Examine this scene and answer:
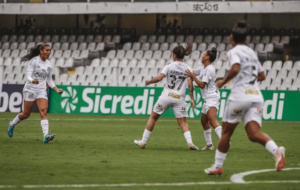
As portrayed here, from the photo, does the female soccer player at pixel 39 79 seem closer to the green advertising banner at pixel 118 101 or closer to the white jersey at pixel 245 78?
the white jersey at pixel 245 78

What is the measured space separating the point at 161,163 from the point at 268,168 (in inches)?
68.9

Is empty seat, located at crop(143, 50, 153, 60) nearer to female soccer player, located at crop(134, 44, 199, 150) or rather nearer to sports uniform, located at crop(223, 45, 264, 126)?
female soccer player, located at crop(134, 44, 199, 150)

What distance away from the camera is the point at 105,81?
25797 mm

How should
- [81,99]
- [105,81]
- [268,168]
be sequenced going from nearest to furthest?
[268,168] → [81,99] → [105,81]

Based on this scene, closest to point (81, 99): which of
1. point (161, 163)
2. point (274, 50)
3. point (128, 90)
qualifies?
point (128, 90)

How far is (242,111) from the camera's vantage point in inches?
300

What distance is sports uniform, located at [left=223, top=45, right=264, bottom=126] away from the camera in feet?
24.8

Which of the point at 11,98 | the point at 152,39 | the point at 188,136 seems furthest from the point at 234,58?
the point at 152,39

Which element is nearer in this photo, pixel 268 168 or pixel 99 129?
pixel 268 168

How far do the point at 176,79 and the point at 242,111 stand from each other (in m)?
3.85

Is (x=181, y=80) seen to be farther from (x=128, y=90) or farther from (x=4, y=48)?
(x=4, y=48)

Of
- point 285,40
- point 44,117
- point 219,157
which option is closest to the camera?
point 219,157

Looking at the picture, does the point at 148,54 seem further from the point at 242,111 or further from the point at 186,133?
the point at 242,111

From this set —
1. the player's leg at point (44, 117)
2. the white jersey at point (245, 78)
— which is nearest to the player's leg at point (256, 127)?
the white jersey at point (245, 78)
